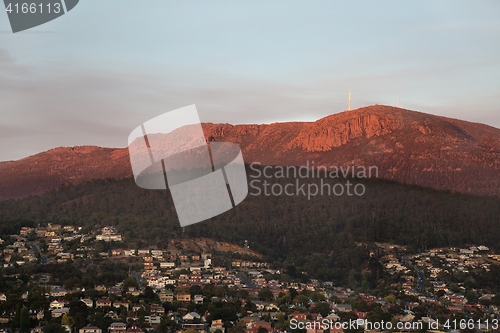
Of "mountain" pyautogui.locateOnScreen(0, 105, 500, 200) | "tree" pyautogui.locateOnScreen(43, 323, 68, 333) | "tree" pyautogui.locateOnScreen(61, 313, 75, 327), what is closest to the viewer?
"tree" pyautogui.locateOnScreen(43, 323, 68, 333)

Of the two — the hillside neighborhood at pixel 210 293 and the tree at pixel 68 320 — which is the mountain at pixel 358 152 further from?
the tree at pixel 68 320

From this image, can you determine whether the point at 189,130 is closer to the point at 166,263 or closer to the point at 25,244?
the point at 25,244

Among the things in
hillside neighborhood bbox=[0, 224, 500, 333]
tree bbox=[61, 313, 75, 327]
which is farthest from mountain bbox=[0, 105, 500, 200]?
tree bbox=[61, 313, 75, 327]

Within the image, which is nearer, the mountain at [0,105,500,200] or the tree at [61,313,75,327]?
the tree at [61,313,75,327]

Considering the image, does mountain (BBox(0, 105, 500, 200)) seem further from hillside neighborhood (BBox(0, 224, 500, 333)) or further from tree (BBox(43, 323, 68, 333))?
tree (BBox(43, 323, 68, 333))

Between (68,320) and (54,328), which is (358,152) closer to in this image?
(68,320)

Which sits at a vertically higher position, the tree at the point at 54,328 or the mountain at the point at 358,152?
the mountain at the point at 358,152

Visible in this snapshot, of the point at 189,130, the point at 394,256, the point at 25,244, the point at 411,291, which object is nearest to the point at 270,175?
the point at 189,130

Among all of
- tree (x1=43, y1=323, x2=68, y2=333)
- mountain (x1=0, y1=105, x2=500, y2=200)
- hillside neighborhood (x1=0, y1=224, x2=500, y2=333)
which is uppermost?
mountain (x1=0, y1=105, x2=500, y2=200)

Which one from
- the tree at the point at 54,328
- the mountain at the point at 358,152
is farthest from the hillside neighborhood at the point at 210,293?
the mountain at the point at 358,152
